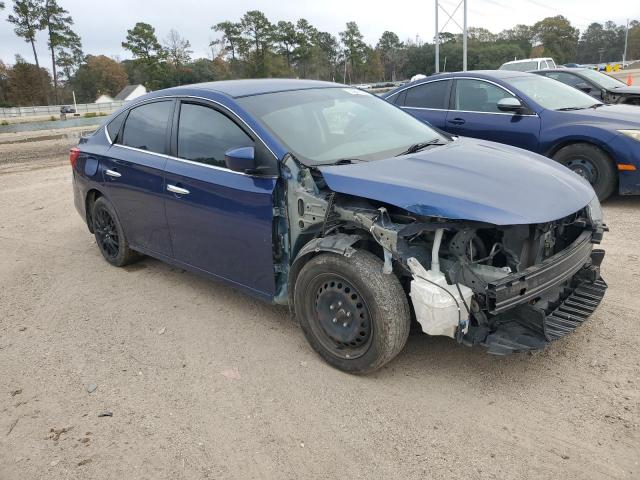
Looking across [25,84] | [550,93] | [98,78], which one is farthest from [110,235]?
[98,78]

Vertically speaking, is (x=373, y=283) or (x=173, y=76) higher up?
(x=173, y=76)

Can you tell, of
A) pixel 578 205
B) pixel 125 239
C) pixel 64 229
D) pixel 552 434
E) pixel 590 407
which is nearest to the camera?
pixel 552 434

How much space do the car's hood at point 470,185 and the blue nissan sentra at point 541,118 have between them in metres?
3.05

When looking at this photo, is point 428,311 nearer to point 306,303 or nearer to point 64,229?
point 306,303

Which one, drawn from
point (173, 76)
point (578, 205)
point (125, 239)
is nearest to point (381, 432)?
point (578, 205)

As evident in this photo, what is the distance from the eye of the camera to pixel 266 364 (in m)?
3.52

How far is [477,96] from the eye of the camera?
717cm

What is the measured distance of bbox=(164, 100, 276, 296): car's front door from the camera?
3.60 m

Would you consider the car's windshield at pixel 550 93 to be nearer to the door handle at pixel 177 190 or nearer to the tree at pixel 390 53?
the door handle at pixel 177 190

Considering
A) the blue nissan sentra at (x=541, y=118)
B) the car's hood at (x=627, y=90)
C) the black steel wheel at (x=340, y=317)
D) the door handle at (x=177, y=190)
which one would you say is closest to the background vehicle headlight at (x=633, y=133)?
the blue nissan sentra at (x=541, y=118)

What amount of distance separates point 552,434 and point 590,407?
1.11ft

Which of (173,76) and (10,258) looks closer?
(10,258)

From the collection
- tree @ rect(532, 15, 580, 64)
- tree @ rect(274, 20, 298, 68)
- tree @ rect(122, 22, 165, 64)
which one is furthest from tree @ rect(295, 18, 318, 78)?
tree @ rect(532, 15, 580, 64)

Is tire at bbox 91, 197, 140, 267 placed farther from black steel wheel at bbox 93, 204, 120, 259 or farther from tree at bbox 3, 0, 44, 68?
tree at bbox 3, 0, 44, 68
